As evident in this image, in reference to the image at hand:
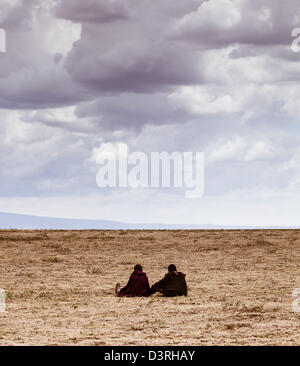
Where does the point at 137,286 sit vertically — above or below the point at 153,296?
above

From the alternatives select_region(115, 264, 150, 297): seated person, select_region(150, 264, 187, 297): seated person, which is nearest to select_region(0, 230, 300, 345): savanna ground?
select_region(150, 264, 187, 297): seated person

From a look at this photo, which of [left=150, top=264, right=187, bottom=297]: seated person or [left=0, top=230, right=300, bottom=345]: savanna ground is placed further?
[left=150, top=264, right=187, bottom=297]: seated person

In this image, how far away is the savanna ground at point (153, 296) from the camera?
17891mm

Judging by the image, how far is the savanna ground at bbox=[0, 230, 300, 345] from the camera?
17891 millimetres

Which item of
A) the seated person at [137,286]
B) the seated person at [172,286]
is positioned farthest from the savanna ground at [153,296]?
the seated person at [137,286]

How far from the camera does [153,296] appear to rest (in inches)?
1013

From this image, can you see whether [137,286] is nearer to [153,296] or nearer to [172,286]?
[153,296]

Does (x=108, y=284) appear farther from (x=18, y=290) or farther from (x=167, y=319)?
(x=167, y=319)

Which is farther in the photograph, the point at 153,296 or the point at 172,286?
the point at 153,296

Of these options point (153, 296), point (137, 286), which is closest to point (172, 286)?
point (153, 296)

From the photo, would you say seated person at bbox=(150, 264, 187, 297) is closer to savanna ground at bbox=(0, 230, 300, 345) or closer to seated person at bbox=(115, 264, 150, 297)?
seated person at bbox=(115, 264, 150, 297)

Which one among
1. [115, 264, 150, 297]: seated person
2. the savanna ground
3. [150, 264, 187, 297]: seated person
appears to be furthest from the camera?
[115, 264, 150, 297]: seated person
